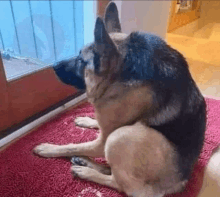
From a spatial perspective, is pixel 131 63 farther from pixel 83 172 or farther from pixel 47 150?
pixel 47 150

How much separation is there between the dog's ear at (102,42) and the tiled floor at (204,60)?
0.96 meters

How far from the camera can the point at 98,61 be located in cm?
109

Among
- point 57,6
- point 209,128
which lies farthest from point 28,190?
point 57,6

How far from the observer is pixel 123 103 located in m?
1.11

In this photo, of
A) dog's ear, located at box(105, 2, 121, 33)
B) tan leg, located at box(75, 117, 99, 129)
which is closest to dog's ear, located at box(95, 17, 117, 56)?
dog's ear, located at box(105, 2, 121, 33)

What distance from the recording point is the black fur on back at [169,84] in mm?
1030

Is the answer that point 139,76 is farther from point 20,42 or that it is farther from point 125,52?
point 20,42

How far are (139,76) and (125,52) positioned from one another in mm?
141

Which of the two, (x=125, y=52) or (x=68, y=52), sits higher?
(x=125, y=52)

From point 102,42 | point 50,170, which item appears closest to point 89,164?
point 50,170

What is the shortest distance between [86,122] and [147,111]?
77cm

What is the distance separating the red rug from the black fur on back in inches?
15.1

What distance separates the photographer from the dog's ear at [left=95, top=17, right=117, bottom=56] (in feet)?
3.14

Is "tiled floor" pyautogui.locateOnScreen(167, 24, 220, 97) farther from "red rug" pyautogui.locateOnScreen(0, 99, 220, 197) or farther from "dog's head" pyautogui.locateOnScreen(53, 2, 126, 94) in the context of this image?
"dog's head" pyautogui.locateOnScreen(53, 2, 126, 94)
